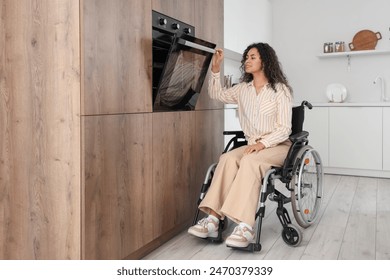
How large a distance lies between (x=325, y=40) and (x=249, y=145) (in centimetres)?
325

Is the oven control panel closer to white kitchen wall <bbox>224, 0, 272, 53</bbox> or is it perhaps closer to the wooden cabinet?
the wooden cabinet

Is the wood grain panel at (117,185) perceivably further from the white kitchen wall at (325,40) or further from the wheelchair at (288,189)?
the white kitchen wall at (325,40)

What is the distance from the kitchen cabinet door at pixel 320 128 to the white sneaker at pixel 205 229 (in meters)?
2.78

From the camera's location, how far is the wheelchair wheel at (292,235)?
243 cm

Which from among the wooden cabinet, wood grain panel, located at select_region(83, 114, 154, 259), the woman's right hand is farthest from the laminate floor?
the woman's right hand

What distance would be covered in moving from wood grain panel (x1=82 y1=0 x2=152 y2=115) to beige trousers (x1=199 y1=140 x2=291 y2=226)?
616mm

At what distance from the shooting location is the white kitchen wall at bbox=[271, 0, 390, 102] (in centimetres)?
511

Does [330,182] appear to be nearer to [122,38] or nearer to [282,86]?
[282,86]

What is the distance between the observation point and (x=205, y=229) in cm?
243

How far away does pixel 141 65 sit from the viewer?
2.10m

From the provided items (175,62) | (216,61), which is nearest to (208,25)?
(216,61)

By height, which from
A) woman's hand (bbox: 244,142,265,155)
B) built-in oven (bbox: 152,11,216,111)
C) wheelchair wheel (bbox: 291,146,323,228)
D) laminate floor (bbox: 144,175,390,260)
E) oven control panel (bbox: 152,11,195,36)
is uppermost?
oven control panel (bbox: 152,11,195,36)

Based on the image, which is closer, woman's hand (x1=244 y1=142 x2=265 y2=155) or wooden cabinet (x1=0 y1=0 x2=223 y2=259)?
wooden cabinet (x1=0 y1=0 x2=223 y2=259)
